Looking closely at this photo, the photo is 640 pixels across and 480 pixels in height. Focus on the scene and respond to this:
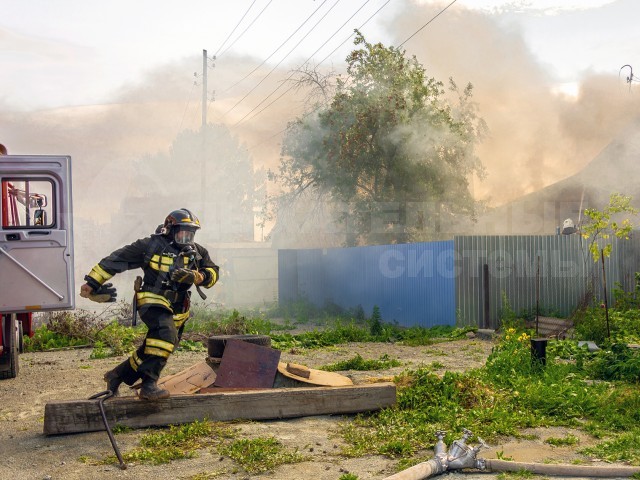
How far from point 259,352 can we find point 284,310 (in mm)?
17928

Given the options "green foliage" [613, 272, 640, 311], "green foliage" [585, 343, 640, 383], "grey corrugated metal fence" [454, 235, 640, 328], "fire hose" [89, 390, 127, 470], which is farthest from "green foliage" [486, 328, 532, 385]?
"grey corrugated metal fence" [454, 235, 640, 328]

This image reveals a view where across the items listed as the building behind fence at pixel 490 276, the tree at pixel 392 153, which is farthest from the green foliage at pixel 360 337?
the tree at pixel 392 153

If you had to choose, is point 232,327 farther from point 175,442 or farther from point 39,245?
point 175,442

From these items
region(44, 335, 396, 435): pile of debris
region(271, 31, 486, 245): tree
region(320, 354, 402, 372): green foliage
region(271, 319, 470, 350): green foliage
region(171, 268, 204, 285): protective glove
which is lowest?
region(271, 319, 470, 350): green foliage

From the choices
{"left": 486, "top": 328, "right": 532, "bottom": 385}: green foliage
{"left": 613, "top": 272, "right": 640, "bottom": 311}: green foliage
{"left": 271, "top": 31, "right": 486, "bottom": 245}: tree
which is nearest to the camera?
{"left": 486, "top": 328, "right": 532, "bottom": 385}: green foliage

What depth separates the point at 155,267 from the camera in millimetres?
6609

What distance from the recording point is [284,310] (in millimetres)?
25531

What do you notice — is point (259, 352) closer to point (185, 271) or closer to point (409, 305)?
point (185, 271)

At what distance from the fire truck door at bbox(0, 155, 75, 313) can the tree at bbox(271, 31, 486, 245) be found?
18377 millimetres

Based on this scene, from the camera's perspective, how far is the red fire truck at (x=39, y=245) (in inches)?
363

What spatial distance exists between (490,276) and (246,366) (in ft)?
34.1

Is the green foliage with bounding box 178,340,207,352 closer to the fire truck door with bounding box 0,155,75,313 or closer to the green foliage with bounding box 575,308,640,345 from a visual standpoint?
the fire truck door with bounding box 0,155,75,313

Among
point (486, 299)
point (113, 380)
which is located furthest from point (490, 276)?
point (113, 380)

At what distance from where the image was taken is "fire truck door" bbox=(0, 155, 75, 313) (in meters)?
9.21
